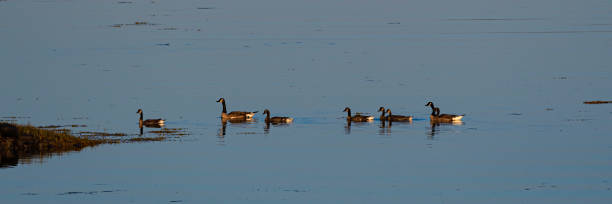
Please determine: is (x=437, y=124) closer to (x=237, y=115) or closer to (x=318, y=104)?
(x=318, y=104)

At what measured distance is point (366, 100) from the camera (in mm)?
40531

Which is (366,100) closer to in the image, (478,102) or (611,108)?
(478,102)

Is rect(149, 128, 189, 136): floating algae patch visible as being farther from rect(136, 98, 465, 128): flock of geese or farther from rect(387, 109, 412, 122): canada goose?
rect(387, 109, 412, 122): canada goose

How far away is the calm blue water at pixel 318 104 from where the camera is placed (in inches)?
931

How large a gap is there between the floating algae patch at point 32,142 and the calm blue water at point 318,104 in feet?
2.97

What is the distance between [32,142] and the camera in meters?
28.7

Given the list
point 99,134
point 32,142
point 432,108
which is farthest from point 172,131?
point 432,108

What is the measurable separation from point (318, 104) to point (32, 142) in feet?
41.2

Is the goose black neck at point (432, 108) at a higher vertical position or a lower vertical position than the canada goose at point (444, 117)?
higher

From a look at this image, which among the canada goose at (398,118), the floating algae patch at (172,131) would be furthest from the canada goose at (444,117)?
the floating algae patch at (172,131)

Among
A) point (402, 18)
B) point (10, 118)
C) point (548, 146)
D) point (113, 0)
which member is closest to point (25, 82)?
point (10, 118)

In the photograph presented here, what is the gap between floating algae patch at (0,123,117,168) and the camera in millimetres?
28250

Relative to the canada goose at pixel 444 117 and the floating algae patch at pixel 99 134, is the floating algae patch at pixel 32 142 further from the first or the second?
the canada goose at pixel 444 117

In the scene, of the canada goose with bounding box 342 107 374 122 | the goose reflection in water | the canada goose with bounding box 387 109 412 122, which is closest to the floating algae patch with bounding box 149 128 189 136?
the canada goose with bounding box 342 107 374 122
